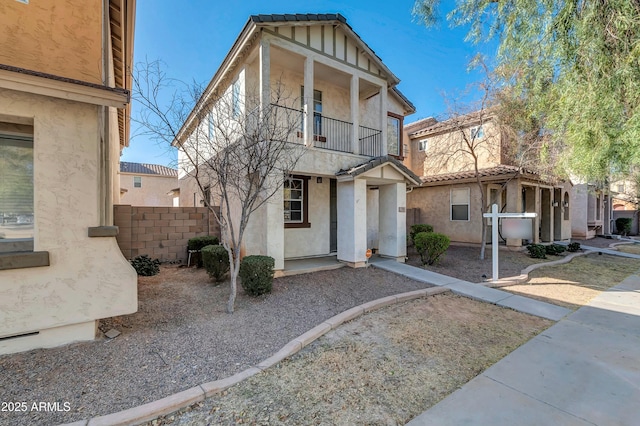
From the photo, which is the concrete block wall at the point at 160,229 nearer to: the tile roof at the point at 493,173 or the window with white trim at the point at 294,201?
the window with white trim at the point at 294,201

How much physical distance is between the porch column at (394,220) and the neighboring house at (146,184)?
25.6 meters

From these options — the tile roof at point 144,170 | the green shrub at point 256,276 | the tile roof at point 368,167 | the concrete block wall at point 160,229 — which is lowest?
the green shrub at point 256,276

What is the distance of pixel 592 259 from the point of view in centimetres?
1284

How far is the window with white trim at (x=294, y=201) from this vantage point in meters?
10.2

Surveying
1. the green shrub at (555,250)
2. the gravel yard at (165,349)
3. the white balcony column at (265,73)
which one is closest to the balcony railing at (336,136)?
the white balcony column at (265,73)

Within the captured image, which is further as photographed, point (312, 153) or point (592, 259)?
point (592, 259)

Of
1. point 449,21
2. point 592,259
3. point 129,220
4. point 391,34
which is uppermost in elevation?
point 391,34

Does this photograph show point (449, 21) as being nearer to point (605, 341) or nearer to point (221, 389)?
point (605, 341)

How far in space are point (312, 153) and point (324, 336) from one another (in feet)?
18.7

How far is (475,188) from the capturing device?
1479 centimetres

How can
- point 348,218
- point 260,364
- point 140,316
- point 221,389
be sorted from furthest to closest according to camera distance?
point 348,218 < point 140,316 < point 260,364 < point 221,389

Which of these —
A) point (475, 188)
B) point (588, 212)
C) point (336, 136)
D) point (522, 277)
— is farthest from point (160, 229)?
point (588, 212)

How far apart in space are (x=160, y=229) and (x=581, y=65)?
1189cm

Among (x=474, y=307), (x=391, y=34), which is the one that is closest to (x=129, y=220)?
(x=474, y=307)
